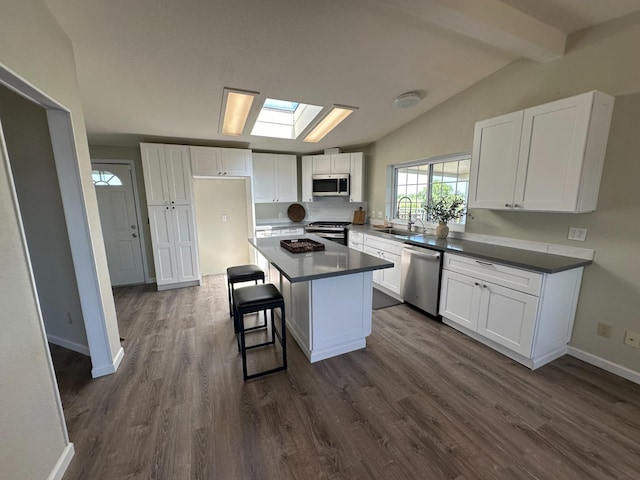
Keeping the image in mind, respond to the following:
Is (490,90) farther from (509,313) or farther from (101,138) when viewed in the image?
(101,138)

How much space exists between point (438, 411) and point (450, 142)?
2.97 metres

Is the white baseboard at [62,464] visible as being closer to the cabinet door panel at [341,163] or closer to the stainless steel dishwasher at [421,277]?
the stainless steel dishwasher at [421,277]

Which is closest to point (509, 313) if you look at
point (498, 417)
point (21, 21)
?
point (498, 417)

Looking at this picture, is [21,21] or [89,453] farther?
[89,453]

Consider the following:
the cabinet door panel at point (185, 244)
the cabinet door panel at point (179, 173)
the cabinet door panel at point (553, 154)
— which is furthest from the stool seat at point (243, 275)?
the cabinet door panel at point (553, 154)

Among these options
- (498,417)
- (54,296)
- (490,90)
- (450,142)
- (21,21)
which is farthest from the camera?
(450,142)

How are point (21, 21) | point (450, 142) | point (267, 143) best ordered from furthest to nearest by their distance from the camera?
point (267, 143) < point (450, 142) < point (21, 21)

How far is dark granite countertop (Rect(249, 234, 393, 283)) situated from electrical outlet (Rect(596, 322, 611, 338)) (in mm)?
1837

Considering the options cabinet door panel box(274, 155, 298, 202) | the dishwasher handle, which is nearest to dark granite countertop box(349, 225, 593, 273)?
the dishwasher handle

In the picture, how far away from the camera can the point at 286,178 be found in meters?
5.05

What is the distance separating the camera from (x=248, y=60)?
7.34 feet

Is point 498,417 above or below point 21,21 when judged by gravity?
below

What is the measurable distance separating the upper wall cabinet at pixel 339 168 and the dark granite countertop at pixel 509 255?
6.25 feet

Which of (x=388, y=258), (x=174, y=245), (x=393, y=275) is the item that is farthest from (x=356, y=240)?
(x=174, y=245)
